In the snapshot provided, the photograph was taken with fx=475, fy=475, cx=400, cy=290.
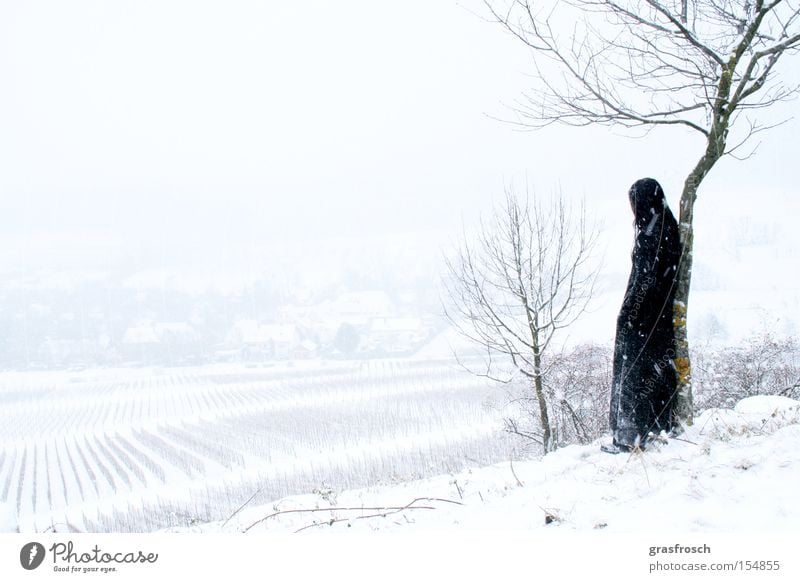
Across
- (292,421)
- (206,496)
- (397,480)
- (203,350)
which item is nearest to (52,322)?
(203,350)

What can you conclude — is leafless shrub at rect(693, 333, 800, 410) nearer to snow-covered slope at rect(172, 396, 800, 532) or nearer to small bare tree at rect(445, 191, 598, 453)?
small bare tree at rect(445, 191, 598, 453)

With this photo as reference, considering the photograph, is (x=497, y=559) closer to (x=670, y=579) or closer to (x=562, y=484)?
(x=562, y=484)

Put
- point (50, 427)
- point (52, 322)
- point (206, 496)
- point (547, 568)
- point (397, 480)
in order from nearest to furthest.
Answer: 1. point (547, 568)
2. point (397, 480)
3. point (206, 496)
4. point (50, 427)
5. point (52, 322)

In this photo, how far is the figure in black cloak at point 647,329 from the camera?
503 centimetres

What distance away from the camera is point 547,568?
3512mm

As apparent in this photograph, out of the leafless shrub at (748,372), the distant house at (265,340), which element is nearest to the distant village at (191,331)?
the distant house at (265,340)

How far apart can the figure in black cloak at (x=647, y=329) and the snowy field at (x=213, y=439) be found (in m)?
4.93

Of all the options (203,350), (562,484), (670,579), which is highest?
(562,484)

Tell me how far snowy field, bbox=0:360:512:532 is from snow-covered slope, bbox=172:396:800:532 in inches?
144

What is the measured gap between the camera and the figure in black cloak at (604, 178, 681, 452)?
5027 millimetres

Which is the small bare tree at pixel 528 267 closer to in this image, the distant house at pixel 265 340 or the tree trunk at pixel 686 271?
the tree trunk at pixel 686 271

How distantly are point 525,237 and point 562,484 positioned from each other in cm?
754

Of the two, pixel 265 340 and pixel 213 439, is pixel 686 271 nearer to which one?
pixel 213 439

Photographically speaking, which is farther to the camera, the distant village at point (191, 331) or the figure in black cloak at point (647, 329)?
the distant village at point (191, 331)
